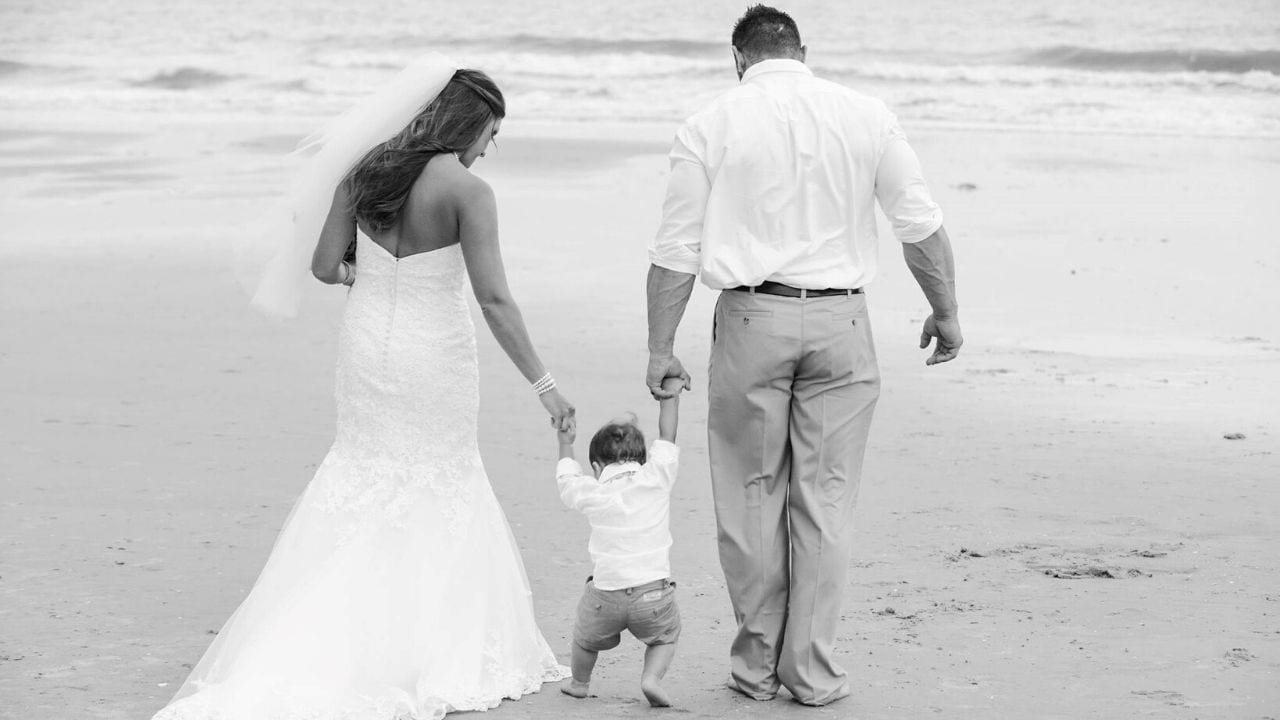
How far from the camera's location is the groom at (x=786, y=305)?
3.94 m

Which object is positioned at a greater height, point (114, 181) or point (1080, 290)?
point (114, 181)

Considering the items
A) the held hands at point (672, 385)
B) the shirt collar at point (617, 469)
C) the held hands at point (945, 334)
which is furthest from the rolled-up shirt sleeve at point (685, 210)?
the held hands at point (945, 334)

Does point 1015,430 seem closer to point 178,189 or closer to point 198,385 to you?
point 198,385

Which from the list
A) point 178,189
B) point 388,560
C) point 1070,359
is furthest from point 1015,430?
point 178,189

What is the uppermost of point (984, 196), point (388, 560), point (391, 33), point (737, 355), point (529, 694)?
point (391, 33)

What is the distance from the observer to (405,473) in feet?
14.0

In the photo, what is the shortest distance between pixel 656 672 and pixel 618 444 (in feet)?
2.03

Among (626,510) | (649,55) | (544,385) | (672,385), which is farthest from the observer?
(649,55)

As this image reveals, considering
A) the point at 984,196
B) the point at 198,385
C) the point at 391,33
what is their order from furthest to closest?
the point at 391,33
the point at 984,196
the point at 198,385

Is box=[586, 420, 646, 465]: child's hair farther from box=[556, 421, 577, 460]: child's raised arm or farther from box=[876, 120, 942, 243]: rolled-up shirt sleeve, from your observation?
box=[876, 120, 942, 243]: rolled-up shirt sleeve

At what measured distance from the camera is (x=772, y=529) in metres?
4.09

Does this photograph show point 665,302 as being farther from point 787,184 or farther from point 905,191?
point 905,191

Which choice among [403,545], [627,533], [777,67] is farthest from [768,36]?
[403,545]

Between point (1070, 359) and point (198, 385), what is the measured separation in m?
4.72
